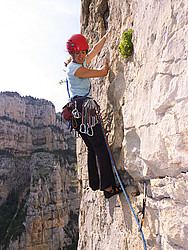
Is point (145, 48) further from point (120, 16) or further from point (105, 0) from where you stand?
point (105, 0)

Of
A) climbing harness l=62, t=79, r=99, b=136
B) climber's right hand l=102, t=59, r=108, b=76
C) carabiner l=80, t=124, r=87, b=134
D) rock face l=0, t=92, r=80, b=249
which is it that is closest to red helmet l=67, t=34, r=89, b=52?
climber's right hand l=102, t=59, r=108, b=76

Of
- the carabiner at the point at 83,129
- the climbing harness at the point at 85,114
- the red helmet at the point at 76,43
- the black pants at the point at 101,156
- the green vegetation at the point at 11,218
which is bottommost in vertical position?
the green vegetation at the point at 11,218

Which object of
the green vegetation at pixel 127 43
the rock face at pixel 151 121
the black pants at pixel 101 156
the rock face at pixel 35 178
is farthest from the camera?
the rock face at pixel 35 178

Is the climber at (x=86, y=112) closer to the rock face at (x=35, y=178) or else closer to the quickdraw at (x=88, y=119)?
the quickdraw at (x=88, y=119)

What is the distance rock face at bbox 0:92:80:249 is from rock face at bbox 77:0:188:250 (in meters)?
29.8

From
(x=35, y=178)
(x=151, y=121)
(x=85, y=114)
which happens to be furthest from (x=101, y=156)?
(x=35, y=178)

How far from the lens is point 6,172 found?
3656 cm

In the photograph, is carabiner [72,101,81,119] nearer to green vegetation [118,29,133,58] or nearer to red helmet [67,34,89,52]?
red helmet [67,34,89,52]

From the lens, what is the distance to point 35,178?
3262 cm

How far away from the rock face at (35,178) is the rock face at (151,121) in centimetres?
2983

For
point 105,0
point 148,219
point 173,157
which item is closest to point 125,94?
point 173,157

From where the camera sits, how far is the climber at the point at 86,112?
234 centimetres

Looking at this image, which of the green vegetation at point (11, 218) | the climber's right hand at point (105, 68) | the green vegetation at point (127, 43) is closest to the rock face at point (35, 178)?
the green vegetation at point (11, 218)

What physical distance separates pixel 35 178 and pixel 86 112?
33.1 m
